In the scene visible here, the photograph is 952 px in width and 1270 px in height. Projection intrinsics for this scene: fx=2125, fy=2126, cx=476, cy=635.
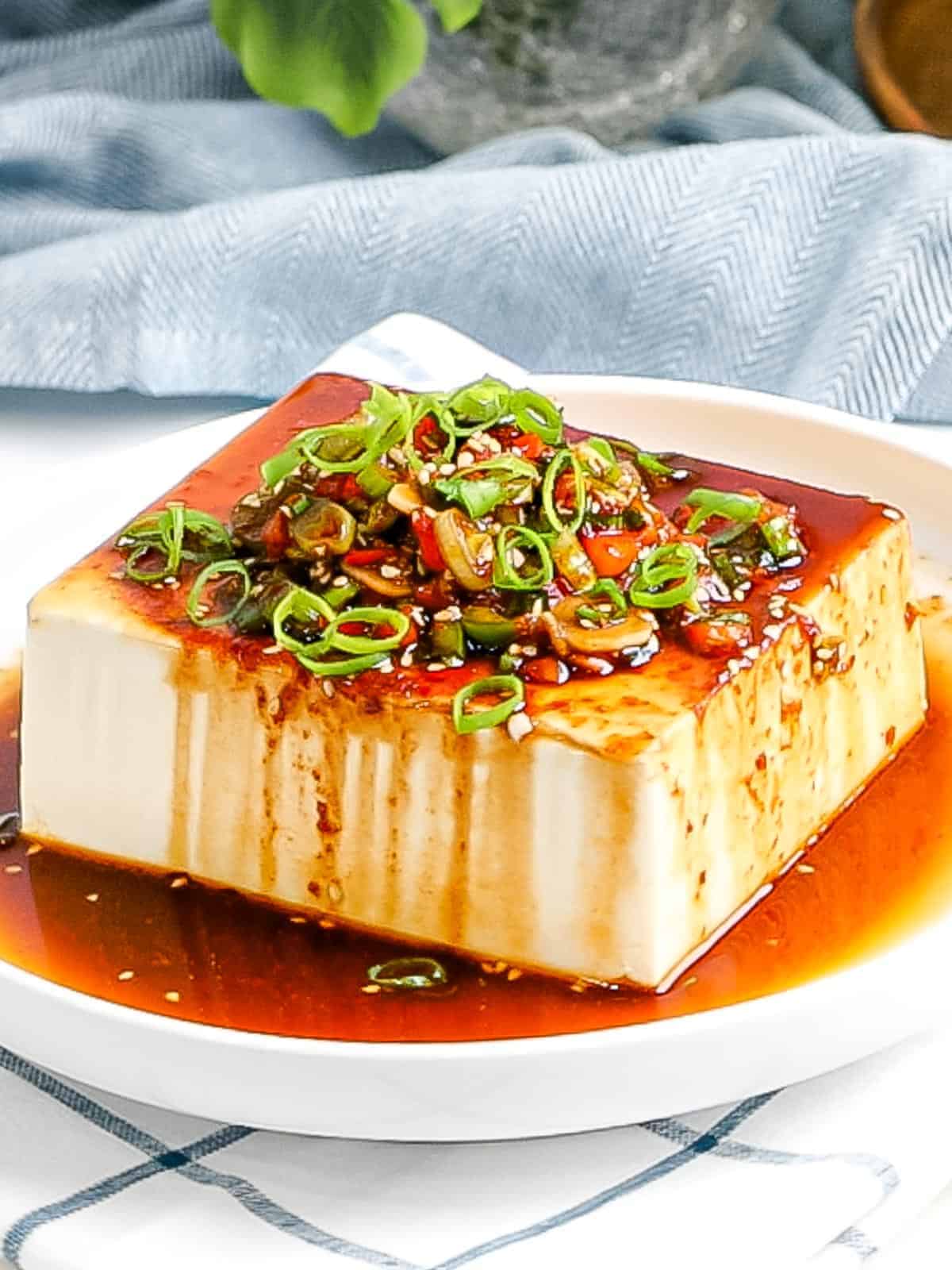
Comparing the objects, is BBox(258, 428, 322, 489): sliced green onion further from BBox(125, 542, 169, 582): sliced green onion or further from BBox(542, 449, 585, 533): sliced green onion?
BBox(542, 449, 585, 533): sliced green onion

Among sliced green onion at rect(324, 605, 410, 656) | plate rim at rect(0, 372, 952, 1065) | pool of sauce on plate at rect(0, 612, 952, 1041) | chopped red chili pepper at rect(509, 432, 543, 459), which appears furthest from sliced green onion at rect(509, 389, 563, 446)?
plate rim at rect(0, 372, 952, 1065)

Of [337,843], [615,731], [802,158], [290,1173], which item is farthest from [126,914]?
[802,158]

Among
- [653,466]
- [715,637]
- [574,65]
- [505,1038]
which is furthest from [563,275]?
[505,1038]

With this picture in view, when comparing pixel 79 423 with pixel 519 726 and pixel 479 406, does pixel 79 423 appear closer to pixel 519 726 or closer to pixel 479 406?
pixel 479 406

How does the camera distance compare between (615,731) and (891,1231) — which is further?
(615,731)

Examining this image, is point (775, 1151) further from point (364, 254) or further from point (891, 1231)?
point (364, 254)

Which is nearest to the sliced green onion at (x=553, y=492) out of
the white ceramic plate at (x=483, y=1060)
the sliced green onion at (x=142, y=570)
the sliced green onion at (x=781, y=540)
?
the sliced green onion at (x=781, y=540)
